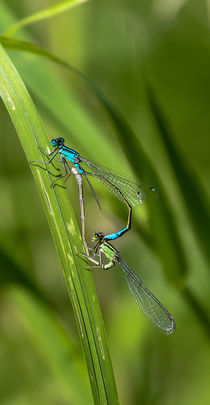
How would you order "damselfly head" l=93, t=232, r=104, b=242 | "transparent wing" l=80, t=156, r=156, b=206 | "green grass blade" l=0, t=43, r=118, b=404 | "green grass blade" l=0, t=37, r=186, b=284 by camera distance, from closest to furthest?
"green grass blade" l=0, t=43, r=118, b=404 → "green grass blade" l=0, t=37, r=186, b=284 → "transparent wing" l=80, t=156, r=156, b=206 → "damselfly head" l=93, t=232, r=104, b=242

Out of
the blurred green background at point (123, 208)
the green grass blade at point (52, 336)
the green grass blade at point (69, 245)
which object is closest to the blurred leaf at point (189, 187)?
the blurred green background at point (123, 208)

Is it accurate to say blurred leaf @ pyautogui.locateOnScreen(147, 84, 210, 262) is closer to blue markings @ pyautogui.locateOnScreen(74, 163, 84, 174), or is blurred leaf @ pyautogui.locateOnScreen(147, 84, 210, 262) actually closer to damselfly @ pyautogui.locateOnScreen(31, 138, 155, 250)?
damselfly @ pyautogui.locateOnScreen(31, 138, 155, 250)

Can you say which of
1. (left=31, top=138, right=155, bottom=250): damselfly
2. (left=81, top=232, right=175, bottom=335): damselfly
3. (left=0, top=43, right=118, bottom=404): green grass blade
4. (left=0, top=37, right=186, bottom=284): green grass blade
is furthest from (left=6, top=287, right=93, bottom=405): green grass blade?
(left=0, top=43, right=118, bottom=404): green grass blade

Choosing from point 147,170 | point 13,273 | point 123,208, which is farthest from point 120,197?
point 13,273

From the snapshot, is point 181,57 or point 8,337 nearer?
point 8,337

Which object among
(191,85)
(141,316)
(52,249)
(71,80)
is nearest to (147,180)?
(141,316)

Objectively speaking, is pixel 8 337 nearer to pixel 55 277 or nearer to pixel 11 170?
pixel 55 277
